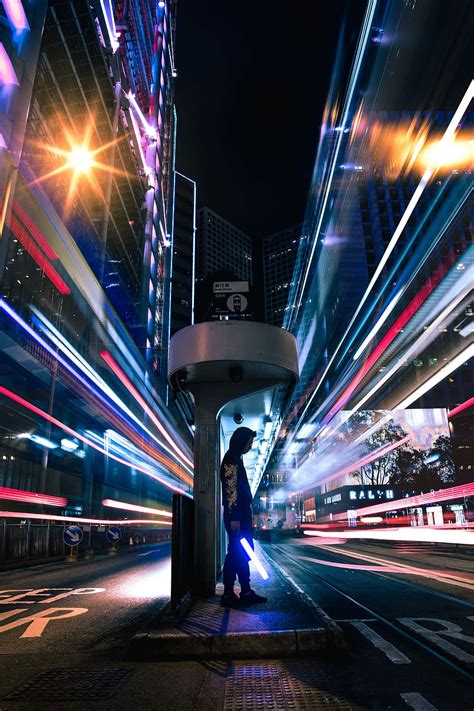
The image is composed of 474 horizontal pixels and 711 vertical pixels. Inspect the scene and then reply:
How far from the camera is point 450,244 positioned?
4859cm

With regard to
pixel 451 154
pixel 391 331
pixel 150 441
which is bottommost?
pixel 150 441

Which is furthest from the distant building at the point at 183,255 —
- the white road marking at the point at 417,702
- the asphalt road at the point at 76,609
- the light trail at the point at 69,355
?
the white road marking at the point at 417,702

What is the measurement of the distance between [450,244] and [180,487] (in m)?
40.0

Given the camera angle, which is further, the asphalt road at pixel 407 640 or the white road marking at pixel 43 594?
the white road marking at pixel 43 594

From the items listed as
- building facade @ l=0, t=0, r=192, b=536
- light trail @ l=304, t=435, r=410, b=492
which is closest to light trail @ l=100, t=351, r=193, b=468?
building facade @ l=0, t=0, r=192, b=536

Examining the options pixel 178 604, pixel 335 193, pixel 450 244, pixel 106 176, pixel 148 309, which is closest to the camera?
pixel 178 604

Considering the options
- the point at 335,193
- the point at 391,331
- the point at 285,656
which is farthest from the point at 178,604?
the point at 335,193

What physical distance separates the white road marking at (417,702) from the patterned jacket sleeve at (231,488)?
326 centimetres

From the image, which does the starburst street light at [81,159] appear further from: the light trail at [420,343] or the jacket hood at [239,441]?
the jacket hood at [239,441]

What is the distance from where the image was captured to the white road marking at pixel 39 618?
5800mm

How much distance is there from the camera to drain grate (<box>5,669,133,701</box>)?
339 cm

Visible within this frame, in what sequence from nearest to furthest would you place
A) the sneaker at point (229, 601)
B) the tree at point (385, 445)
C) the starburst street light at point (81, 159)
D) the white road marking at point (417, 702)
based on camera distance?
the white road marking at point (417, 702)
the sneaker at point (229, 601)
the starburst street light at point (81, 159)
the tree at point (385, 445)

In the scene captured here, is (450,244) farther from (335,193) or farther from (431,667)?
(431,667)

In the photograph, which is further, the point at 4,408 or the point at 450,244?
the point at 450,244
